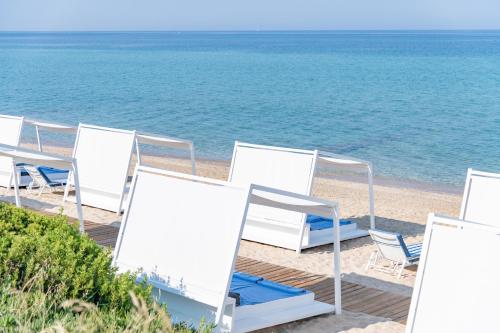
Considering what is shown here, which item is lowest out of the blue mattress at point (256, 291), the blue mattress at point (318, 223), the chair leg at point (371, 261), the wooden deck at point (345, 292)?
the wooden deck at point (345, 292)

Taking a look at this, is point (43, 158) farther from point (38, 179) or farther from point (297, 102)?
point (297, 102)

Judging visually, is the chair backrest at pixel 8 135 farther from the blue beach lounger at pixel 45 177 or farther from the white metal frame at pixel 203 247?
the white metal frame at pixel 203 247

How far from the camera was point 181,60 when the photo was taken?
95.8 metres

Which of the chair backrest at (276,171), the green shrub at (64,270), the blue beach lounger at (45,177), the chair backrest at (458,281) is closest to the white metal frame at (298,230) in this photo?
the chair backrest at (276,171)

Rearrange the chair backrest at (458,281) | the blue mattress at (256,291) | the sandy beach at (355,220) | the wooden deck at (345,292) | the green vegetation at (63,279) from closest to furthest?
the green vegetation at (63,279) → the chair backrest at (458,281) → the blue mattress at (256,291) → the sandy beach at (355,220) → the wooden deck at (345,292)

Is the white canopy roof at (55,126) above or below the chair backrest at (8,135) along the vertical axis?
above

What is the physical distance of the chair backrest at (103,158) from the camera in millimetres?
13859

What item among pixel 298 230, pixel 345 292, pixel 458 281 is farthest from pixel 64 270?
pixel 298 230

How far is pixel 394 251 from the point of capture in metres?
10.6

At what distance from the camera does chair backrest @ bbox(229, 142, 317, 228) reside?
12.0 meters

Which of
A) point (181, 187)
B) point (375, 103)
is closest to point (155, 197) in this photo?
point (181, 187)

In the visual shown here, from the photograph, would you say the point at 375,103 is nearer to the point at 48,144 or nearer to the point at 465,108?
the point at 465,108

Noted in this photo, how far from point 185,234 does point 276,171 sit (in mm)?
4758

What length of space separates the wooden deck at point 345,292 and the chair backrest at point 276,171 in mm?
1319
